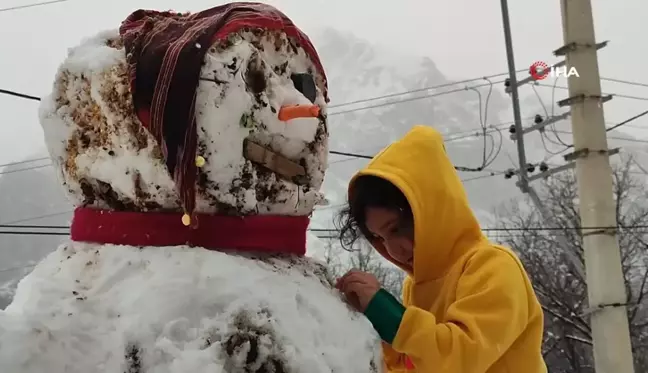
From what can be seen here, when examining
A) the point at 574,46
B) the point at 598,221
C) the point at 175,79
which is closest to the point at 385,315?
the point at 175,79

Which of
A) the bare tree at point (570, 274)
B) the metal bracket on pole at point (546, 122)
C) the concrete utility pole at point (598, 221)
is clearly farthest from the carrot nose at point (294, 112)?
the bare tree at point (570, 274)

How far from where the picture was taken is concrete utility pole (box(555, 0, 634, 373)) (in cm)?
358

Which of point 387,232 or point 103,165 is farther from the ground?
point 103,165

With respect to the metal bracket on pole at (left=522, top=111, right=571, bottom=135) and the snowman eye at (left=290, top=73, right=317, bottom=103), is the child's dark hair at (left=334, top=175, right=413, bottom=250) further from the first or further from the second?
the metal bracket on pole at (left=522, top=111, right=571, bottom=135)

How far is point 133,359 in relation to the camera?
2.04 feet

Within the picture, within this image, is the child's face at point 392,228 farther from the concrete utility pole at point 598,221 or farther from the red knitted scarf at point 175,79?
the concrete utility pole at point 598,221

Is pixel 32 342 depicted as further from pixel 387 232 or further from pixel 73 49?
pixel 387 232

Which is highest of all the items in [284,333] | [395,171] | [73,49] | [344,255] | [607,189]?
[73,49]

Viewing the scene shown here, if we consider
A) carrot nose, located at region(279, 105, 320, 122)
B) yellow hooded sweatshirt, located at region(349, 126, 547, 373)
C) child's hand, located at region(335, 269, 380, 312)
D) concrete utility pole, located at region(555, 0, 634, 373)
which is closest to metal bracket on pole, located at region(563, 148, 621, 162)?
concrete utility pole, located at region(555, 0, 634, 373)

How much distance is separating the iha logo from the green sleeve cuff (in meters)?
3.31

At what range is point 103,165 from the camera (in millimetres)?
764

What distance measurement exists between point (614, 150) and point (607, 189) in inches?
10.4

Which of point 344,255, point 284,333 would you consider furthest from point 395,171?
point 344,255

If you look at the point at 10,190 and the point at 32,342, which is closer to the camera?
the point at 32,342
